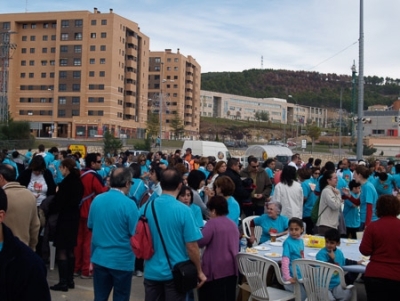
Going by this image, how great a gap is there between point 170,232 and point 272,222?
141 inches

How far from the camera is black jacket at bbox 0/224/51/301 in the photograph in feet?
7.47

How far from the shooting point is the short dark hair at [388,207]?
489 centimetres

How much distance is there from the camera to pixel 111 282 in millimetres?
5102

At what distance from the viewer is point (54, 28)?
75.2m

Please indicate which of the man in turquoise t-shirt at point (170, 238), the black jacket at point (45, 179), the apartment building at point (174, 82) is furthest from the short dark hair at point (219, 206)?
the apartment building at point (174, 82)

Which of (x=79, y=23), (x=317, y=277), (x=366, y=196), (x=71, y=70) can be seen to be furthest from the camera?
(x=71, y=70)

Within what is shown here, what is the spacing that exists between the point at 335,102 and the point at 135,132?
417ft

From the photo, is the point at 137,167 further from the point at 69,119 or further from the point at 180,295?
the point at 69,119

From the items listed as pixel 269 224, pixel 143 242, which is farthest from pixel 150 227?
pixel 269 224

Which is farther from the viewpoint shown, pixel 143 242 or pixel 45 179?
pixel 45 179

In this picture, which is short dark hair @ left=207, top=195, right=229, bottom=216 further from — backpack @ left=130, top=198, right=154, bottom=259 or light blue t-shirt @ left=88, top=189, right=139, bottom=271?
backpack @ left=130, top=198, right=154, bottom=259

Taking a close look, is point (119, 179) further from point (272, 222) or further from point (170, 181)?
point (272, 222)

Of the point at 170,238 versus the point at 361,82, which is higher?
the point at 361,82

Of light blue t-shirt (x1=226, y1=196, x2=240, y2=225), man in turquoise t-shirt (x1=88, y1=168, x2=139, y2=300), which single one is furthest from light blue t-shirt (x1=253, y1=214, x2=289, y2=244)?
man in turquoise t-shirt (x1=88, y1=168, x2=139, y2=300)
